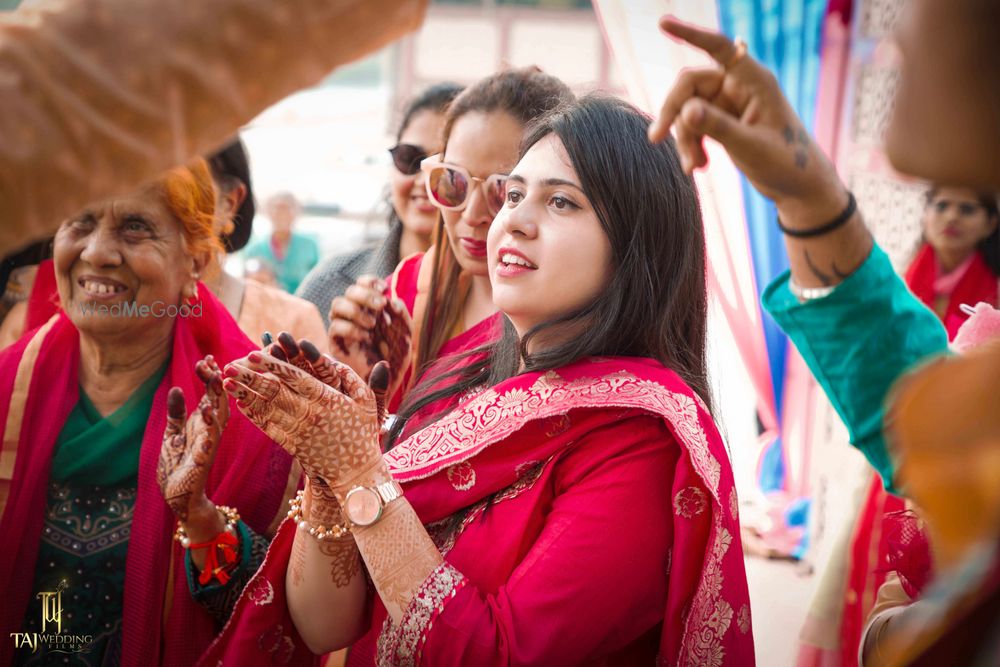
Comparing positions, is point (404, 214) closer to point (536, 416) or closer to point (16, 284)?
point (16, 284)

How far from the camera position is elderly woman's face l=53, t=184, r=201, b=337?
76.3 inches

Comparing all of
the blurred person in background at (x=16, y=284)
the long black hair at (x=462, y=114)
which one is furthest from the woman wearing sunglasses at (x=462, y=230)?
the blurred person in background at (x=16, y=284)

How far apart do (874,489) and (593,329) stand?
1.84m

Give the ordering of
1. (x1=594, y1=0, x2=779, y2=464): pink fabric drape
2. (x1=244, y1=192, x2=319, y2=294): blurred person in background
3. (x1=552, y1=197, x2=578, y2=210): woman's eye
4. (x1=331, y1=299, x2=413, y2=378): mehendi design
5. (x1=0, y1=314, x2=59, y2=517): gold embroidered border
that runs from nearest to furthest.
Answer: (x1=552, y1=197, x2=578, y2=210): woman's eye → (x1=0, y1=314, x2=59, y2=517): gold embroidered border → (x1=331, y1=299, x2=413, y2=378): mehendi design → (x1=594, y1=0, x2=779, y2=464): pink fabric drape → (x1=244, y1=192, x2=319, y2=294): blurred person in background

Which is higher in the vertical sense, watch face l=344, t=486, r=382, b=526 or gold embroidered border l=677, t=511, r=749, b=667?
watch face l=344, t=486, r=382, b=526

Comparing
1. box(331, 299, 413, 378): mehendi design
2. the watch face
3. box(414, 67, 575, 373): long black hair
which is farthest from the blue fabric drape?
the watch face

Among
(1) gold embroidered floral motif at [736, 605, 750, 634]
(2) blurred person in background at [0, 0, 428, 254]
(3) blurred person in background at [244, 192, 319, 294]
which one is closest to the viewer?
(2) blurred person in background at [0, 0, 428, 254]

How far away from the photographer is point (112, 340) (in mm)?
2012

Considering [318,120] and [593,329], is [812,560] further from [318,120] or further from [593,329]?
[318,120]

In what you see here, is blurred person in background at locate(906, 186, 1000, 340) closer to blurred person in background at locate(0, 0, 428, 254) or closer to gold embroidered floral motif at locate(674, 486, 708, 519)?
gold embroidered floral motif at locate(674, 486, 708, 519)

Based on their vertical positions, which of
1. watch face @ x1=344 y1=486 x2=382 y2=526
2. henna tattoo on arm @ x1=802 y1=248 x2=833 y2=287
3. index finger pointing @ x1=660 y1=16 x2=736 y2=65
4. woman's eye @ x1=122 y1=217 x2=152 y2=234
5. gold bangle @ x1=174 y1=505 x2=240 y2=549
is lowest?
gold bangle @ x1=174 y1=505 x2=240 y2=549

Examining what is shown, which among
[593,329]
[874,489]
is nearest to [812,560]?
[874,489]

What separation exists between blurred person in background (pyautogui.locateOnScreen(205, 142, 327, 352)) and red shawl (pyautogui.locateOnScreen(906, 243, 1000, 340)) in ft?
7.11

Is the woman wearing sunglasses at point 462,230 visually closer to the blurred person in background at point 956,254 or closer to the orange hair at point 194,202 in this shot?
the orange hair at point 194,202
